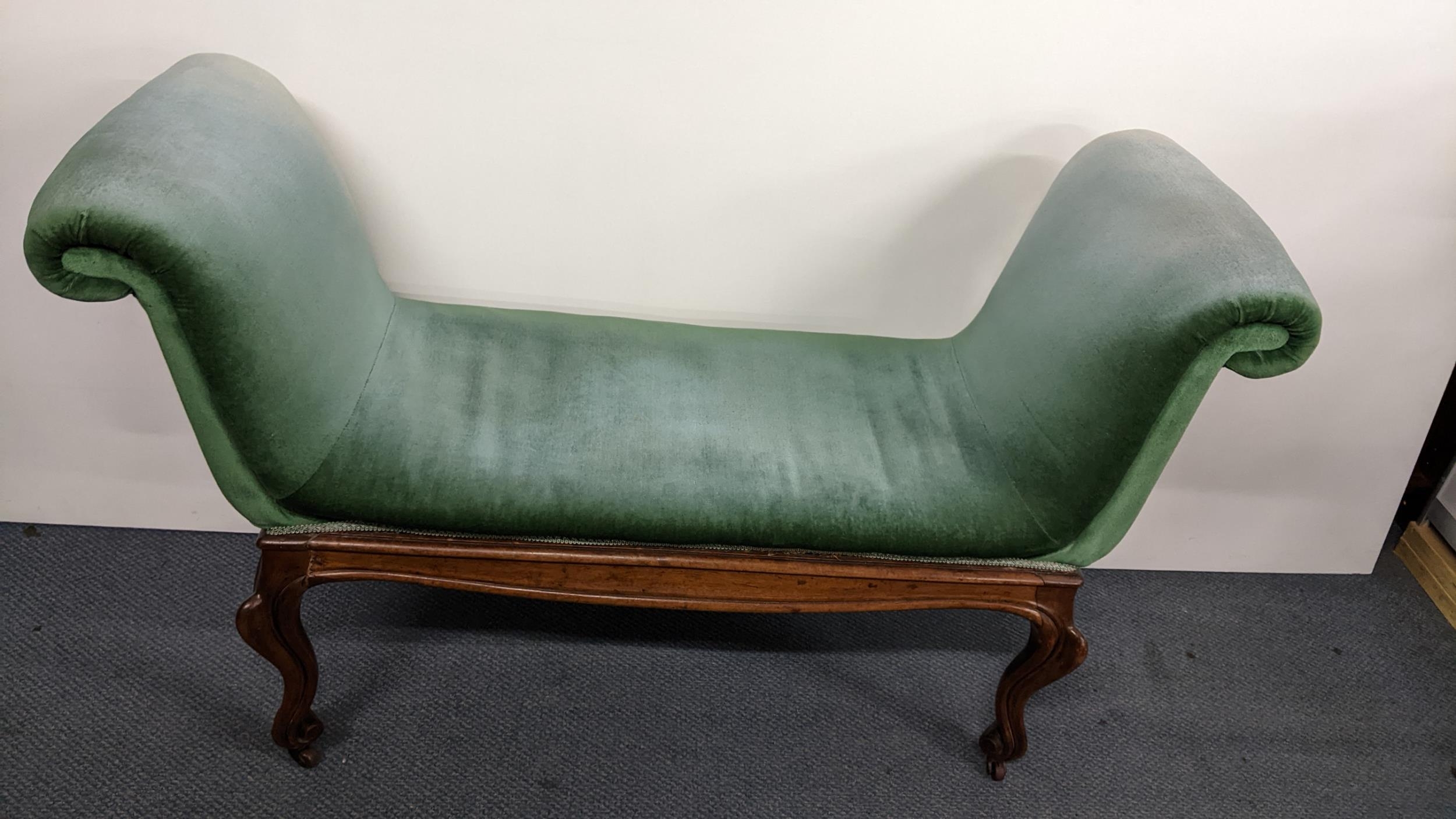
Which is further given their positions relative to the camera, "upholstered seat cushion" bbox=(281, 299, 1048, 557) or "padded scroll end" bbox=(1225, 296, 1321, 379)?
"upholstered seat cushion" bbox=(281, 299, 1048, 557)

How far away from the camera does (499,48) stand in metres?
1.38

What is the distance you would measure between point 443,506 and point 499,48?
2.05ft

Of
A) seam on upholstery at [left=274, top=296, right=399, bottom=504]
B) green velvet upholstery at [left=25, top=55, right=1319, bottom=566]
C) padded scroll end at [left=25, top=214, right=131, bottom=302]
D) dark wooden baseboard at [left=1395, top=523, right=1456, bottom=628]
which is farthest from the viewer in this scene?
dark wooden baseboard at [left=1395, top=523, right=1456, bottom=628]

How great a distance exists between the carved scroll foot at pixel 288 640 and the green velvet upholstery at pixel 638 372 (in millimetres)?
85

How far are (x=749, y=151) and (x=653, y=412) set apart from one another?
1.35ft

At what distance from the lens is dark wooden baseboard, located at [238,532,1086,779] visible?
48.5 inches

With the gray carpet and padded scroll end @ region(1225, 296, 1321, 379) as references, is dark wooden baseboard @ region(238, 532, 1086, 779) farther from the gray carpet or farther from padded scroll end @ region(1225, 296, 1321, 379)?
padded scroll end @ region(1225, 296, 1321, 379)

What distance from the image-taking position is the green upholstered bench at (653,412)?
1.08 meters

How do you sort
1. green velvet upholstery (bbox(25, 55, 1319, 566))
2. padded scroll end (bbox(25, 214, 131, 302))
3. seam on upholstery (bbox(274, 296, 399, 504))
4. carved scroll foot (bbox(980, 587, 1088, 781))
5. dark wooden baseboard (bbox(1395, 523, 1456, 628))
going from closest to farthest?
padded scroll end (bbox(25, 214, 131, 302))
green velvet upholstery (bbox(25, 55, 1319, 566))
seam on upholstery (bbox(274, 296, 399, 504))
carved scroll foot (bbox(980, 587, 1088, 781))
dark wooden baseboard (bbox(1395, 523, 1456, 628))

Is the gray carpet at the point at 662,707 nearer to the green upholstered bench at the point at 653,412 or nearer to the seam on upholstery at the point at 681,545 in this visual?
the green upholstered bench at the point at 653,412

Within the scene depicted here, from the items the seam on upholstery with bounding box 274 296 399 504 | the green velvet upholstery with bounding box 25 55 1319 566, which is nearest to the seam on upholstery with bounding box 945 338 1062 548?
the green velvet upholstery with bounding box 25 55 1319 566

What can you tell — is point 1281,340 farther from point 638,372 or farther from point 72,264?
point 72,264

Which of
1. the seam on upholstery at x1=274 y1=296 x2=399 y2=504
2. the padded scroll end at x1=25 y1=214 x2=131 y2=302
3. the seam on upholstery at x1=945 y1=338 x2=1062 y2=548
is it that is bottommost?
the seam on upholstery at x1=945 y1=338 x2=1062 y2=548

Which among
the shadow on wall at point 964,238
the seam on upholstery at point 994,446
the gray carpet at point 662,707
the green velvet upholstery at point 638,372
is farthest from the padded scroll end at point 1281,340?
the gray carpet at point 662,707
